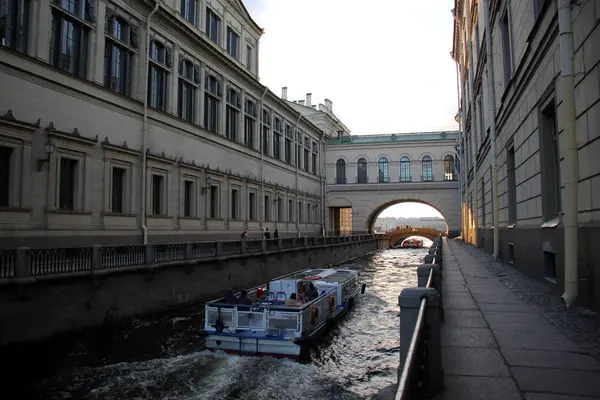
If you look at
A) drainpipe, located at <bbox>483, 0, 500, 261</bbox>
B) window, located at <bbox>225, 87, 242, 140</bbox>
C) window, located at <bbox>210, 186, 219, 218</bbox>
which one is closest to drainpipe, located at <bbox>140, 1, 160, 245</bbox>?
window, located at <bbox>210, 186, 219, 218</bbox>

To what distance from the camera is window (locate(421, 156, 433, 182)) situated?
63500 mm

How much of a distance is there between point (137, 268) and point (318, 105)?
6296cm

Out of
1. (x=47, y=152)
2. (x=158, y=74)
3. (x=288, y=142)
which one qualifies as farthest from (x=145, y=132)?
(x=288, y=142)

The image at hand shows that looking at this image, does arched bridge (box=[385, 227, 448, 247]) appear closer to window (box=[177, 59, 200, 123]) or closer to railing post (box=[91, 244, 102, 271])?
window (box=[177, 59, 200, 123])

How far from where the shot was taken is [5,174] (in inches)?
696

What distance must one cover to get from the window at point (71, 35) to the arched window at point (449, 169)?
5072cm

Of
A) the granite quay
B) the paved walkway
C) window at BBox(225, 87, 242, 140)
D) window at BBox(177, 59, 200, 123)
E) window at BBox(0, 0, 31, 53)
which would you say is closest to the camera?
the paved walkway

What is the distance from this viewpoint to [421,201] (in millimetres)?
64438

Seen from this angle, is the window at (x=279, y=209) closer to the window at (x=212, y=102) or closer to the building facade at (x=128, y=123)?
the building facade at (x=128, y=123)

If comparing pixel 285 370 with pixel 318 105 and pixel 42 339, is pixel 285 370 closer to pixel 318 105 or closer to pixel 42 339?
pixel 42 339

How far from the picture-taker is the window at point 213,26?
34.4 m

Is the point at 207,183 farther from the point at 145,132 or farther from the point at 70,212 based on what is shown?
the point at 70,212

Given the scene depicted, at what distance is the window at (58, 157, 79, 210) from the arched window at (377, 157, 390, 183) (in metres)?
48.9

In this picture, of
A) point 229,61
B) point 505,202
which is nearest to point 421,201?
point 229,61
